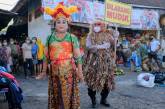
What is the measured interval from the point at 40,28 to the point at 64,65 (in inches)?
531

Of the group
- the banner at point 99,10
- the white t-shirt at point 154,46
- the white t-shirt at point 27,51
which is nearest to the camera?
the white t-shirt at point 27,51

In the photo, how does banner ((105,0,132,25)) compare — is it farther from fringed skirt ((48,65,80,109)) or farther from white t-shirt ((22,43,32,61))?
fringed skirt ((48,65,80,109))

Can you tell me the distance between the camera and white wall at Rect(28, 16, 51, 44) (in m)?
18.8

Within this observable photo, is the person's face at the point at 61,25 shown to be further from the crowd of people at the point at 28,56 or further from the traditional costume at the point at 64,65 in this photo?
the crowd of people at the point at 28,56

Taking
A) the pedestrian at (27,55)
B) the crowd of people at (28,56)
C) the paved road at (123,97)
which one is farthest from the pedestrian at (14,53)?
the paved road at (123,97)

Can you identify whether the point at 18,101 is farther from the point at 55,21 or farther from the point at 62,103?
the point at 55,21

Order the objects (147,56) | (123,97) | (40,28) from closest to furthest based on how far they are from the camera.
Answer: (123,97), (147,56), (40,28)

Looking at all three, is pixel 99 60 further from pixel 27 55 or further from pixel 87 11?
pixel 87 11

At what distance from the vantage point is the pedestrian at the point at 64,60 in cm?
666

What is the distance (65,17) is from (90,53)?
2139 millimetres

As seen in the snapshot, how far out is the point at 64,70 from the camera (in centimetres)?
664

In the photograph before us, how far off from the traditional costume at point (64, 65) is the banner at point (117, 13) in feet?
38.6

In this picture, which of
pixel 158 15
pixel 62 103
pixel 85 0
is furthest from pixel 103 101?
pixel 158 15

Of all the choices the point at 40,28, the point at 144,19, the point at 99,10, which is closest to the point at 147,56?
the point at 99,10
